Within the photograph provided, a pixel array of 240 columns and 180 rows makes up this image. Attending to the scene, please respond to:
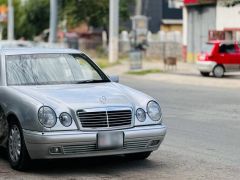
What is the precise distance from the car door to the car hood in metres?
22.3

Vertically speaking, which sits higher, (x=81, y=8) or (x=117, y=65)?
(x=81, y=8)

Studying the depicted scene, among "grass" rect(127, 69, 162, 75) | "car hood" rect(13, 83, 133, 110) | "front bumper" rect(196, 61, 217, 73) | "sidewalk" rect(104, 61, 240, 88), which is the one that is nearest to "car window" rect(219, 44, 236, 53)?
"front bumper" rect(196, 61, 217, 73)

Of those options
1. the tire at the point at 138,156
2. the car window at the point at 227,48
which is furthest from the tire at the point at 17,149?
the car window at the point at 227,48

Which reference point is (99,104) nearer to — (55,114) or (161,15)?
(55,114)

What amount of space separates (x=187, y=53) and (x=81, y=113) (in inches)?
1422

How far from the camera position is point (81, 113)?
837cm

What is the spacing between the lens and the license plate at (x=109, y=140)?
27.5 ft

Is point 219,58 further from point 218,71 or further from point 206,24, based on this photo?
point 206,24

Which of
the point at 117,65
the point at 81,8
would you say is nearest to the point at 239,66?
the point at 117,65

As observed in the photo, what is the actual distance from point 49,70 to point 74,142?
5.63ft

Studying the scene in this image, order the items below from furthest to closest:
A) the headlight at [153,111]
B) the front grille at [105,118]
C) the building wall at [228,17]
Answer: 1. the building wall at [228,17]
2. the headlight at [153,111]
3. the front grille at [105,118]

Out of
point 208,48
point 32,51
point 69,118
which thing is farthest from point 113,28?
point 69,118

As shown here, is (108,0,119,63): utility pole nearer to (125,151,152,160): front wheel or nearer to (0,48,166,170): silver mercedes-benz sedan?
(0,48,166,170): silver mercedes-benz sedan

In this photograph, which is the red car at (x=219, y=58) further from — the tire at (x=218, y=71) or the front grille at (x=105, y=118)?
the front grille at (x=105, y=118)
